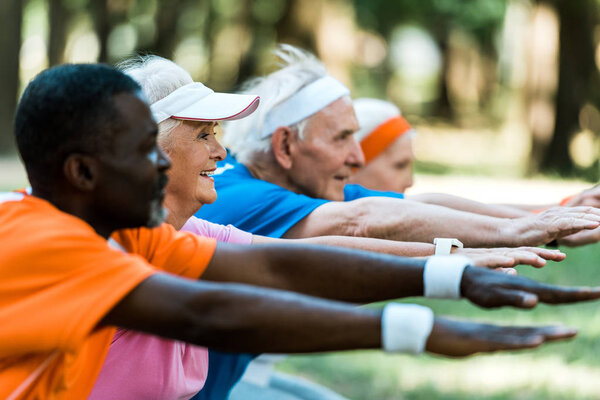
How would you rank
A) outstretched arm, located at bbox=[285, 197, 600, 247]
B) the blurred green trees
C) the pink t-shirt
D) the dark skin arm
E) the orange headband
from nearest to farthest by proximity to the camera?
the dark skin arm
the pink t-shirt
outstretched arm, located at bbox=[285, 197, 600, 247]
the orange headband
the blurred green trees

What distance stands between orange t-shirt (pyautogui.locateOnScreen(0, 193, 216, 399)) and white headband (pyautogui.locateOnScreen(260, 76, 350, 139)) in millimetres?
2537

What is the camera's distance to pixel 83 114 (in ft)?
7.07

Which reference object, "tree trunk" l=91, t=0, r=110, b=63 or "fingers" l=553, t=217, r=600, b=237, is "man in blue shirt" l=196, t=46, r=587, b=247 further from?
"tree trunk" l=91, t=0, r=110, b=63

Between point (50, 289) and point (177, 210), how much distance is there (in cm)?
142

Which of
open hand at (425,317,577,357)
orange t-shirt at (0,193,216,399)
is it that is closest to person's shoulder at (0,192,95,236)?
orange t-shirt at (0,193,216,399)

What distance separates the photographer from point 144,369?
122 inches

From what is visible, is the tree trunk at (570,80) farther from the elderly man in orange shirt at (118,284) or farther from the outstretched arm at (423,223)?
the elderly man in orange shirt at (118,284)

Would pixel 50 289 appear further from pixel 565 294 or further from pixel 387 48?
pixel 387 48

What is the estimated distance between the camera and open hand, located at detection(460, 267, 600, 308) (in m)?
2.24

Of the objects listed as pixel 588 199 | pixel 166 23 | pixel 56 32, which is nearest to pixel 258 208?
pixel 588 199

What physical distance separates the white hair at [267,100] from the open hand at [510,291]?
2397 millimetres

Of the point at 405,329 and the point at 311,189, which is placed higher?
the point at 405,329

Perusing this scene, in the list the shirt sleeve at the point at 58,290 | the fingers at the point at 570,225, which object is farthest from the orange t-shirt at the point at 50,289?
the fingers at the point at 570,225

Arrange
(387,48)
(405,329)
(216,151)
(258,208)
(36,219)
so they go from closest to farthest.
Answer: (405,329) < (36,219) < (216,151) < (258,208) < (387,48)
